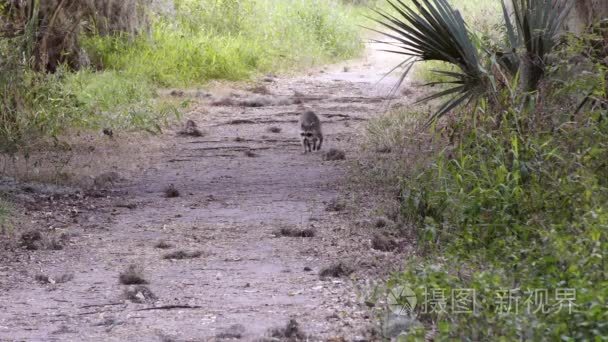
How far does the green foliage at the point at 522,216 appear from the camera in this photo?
467 cm

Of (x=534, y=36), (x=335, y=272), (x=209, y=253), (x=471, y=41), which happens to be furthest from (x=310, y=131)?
(x=335, y=272)

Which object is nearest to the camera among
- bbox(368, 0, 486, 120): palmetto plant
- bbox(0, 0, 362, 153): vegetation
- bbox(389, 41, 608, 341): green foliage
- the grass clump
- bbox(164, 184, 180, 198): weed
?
bbox(389, 41, 608, 341): green foliage

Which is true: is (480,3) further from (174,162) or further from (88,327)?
(88,327)

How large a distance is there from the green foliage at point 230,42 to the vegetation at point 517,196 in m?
7.33

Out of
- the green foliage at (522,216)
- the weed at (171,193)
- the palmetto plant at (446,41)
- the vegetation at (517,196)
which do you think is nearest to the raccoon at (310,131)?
the vegetation at (517,196)

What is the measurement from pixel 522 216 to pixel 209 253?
7.30 ft

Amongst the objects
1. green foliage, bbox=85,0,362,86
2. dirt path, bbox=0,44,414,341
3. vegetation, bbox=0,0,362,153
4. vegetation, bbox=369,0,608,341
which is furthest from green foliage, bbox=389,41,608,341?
green foliage, bbox=85,0,362,86

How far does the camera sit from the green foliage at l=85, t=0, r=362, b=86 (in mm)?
16219

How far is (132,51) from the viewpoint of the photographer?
16.5 m

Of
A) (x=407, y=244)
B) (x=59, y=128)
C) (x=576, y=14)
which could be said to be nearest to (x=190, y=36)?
(x=59, y=128)

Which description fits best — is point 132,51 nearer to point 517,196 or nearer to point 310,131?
point 310,131

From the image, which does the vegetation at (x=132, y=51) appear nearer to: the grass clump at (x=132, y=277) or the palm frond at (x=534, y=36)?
the grass clump at (x=132, y=277)

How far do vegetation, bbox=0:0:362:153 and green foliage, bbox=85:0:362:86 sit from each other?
0.02 meters

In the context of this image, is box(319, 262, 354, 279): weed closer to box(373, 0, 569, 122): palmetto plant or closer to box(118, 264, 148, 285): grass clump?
box(118, 264, 148, 285): grass clump
